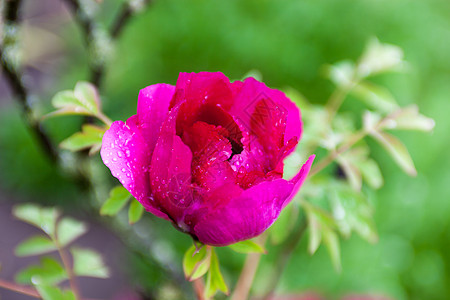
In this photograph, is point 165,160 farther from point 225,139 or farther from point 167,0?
point 167,0

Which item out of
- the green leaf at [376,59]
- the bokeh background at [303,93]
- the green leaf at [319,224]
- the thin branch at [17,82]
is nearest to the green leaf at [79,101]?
the thin branch at [17,82]

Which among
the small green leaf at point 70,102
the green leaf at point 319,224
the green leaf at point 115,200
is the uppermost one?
the small green leaf at point 70,102

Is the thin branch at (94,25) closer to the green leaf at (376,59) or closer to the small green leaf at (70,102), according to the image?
the small green leaf at (70,102)

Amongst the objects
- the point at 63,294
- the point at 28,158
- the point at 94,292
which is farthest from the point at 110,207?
the point at 28,158

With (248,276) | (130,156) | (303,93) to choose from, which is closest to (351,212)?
(248,276)

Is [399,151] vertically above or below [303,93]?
above

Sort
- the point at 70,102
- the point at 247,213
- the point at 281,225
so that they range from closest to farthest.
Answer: the point at 247,213 → the point at 70,102 → the point at 281,225

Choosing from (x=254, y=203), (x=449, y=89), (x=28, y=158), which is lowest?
(x=28, y=158)

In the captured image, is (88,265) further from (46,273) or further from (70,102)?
(70,102)
